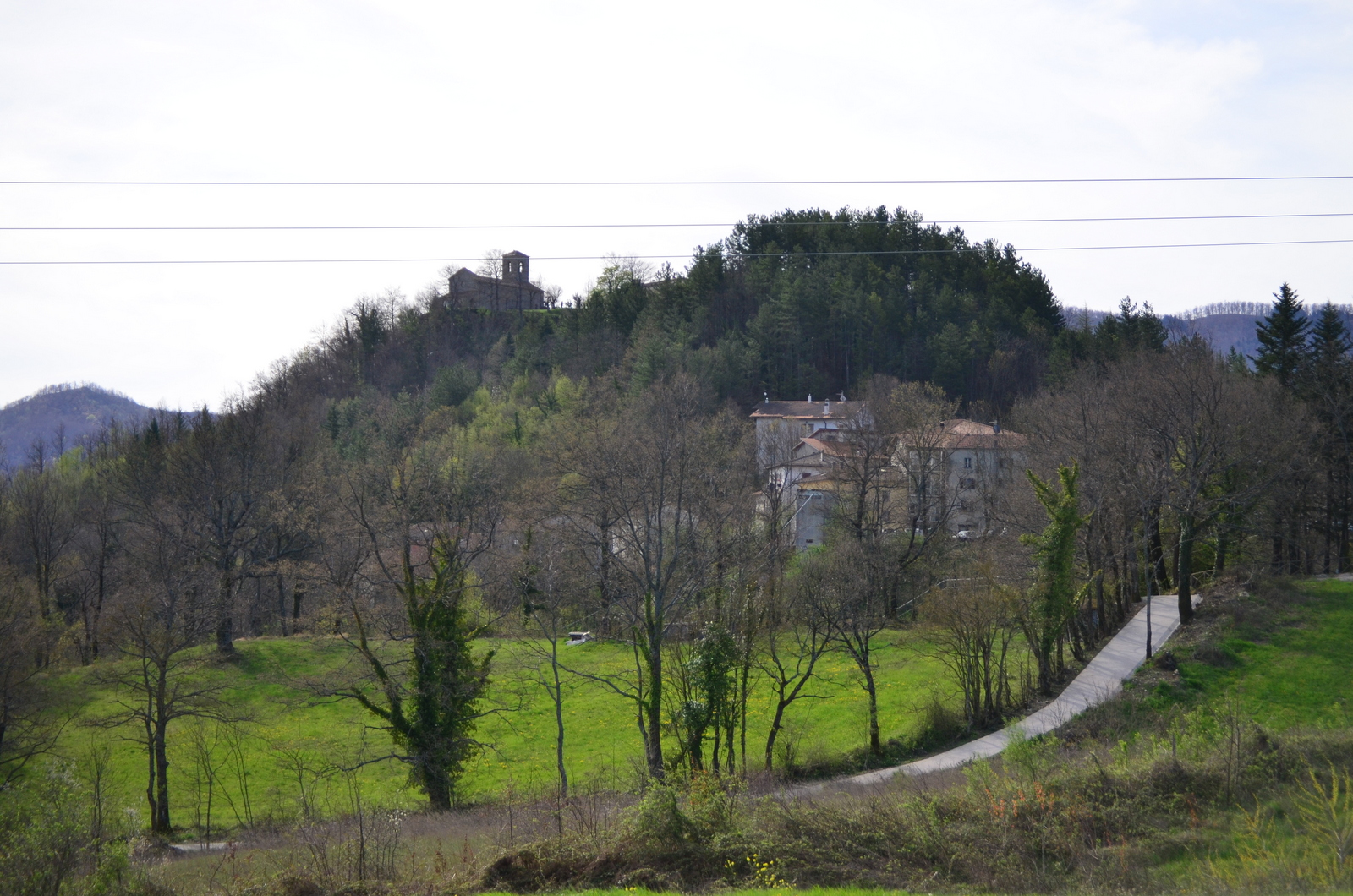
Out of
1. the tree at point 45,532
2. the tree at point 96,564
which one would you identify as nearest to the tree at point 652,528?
the tree at point 96,564

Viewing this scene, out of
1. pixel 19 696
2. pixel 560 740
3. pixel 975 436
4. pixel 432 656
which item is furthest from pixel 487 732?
pixel 975 436

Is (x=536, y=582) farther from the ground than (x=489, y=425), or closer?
closer

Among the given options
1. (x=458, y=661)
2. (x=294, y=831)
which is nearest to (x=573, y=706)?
(x=458, y=661)

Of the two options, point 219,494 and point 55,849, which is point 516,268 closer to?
point 219,494

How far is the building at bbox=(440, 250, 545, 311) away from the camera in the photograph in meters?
101

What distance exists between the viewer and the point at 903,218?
75.4 metres

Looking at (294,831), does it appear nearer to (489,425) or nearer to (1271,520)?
(1271,520)

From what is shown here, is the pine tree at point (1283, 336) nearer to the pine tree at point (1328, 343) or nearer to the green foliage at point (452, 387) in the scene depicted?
the pine tree at point (1328, 343)

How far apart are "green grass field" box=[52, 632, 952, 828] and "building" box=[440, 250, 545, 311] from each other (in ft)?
240

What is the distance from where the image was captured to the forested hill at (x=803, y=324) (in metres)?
64.0

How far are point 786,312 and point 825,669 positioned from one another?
4393 centimetres

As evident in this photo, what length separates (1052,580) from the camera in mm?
22688

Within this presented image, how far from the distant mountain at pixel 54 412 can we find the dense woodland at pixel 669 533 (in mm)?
120054

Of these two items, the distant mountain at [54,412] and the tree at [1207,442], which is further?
the distant mountain at [54,412]
